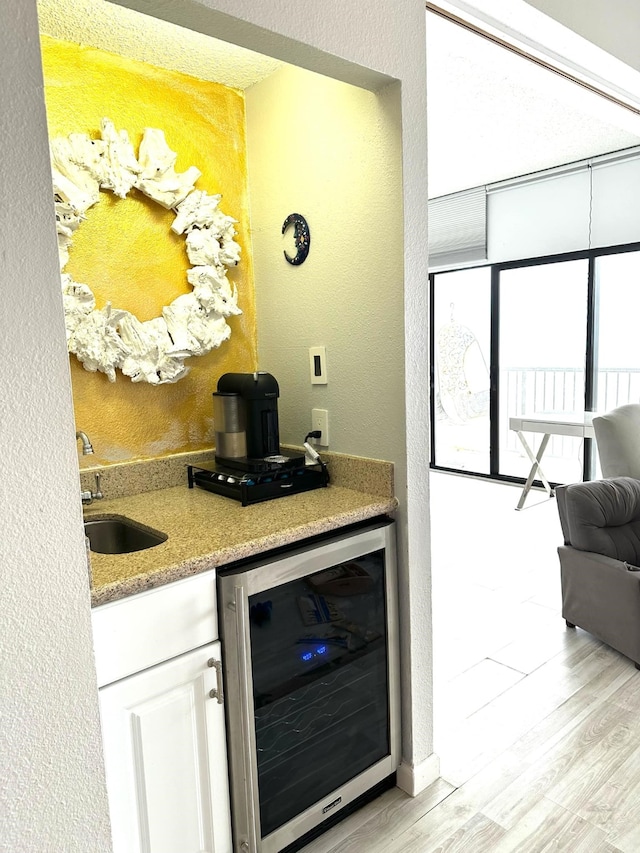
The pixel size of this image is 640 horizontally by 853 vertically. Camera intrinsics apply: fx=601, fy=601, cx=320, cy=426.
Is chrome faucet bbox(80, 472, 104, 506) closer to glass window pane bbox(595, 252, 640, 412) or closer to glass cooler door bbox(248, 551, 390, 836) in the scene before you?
glass cooler door bbox(248, 551, 390, 836)

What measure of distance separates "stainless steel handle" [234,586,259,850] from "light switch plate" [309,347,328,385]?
856 millimetres

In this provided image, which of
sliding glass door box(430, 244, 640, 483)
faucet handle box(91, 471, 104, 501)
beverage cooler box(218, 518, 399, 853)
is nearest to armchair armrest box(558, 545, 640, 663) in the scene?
beverage cooler box(218, 518, 399, 853)

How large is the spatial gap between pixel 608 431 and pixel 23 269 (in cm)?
322

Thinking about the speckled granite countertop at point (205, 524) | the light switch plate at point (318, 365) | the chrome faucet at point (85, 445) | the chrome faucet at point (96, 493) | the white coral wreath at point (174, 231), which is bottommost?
the speckled granite countertop at point (205, 524)

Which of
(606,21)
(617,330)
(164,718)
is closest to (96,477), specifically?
(164,718)

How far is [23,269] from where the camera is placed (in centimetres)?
104

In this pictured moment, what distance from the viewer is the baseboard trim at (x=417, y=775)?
1870 millimetres

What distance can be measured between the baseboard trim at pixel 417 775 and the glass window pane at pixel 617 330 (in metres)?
3.85

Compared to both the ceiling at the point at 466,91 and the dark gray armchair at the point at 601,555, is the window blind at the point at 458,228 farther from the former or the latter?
the dark gray armchair at the point at 601,555

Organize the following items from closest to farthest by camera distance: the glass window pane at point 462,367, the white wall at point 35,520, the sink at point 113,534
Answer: the white wall at point 35,520
the sink at point 113,534
the glass window pane at point 462,367

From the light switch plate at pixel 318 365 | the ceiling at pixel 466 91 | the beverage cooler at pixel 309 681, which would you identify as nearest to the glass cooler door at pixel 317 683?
the beverage cooler at pixel 309 681

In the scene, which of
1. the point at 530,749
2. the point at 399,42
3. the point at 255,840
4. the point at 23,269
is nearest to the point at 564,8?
the point at 399,42

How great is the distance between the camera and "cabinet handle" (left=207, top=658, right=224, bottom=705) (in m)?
1.44

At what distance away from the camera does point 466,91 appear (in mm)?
3297
